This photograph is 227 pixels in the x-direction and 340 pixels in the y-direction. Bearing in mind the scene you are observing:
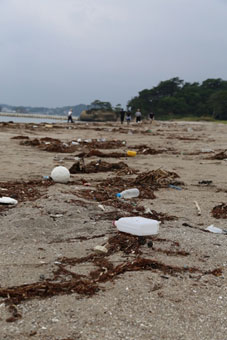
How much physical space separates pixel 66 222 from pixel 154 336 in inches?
85.2

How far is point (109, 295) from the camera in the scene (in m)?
2.62

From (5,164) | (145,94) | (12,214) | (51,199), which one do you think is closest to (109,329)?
(12,214)

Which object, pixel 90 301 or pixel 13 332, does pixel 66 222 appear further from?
pixel 13 332

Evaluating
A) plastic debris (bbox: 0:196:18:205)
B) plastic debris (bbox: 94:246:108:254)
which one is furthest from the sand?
plastic debris (bbox: 0:196:18:205)

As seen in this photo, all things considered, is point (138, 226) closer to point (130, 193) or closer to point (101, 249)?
point (101, 249)

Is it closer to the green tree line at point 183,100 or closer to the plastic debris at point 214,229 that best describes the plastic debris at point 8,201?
the plastic debris at point 214,229

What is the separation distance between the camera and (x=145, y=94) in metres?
76.8

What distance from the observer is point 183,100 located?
68.9m

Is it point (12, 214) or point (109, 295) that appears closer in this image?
point (109, 295)

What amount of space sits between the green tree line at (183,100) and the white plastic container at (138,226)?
176ft

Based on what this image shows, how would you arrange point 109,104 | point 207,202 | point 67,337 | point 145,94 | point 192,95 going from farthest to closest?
point 109,104 < point 145,94 < point 192,95 < point 207,202 < point 67,337

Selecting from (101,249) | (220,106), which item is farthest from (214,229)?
(220,106)

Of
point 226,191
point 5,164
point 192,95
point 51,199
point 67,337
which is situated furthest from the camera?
point 192,95

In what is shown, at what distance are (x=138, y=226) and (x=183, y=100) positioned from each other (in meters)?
67.5
